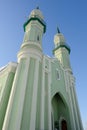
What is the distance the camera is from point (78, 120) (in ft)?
56.4

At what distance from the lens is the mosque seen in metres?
11.7

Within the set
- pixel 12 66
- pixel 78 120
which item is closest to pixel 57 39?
pixel 12 66

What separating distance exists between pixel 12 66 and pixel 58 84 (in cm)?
603

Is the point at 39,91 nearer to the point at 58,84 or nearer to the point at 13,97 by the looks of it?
the point at 13,97

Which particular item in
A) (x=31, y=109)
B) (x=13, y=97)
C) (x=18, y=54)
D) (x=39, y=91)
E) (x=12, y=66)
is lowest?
(x=31, y=109)

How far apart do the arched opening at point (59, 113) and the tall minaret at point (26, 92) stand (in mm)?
4519

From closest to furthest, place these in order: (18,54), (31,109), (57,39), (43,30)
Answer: (31,109)
(18,54)
(43,30)
(57,39)

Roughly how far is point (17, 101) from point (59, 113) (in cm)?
704

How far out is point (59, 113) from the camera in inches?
677

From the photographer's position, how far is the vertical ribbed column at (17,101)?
10805mm

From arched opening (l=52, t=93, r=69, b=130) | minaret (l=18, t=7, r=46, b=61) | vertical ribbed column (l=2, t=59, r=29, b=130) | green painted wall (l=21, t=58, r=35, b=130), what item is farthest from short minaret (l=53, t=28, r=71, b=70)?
vertical ribbed column (l=2, t=59, r=29, b=130)

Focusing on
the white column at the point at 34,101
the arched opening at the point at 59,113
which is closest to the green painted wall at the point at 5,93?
the white column at the point at 34,101

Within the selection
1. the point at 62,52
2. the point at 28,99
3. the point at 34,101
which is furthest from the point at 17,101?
the point at 62,52

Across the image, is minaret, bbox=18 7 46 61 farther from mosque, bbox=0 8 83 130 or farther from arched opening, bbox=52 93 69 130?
arched opening, bbox=52 93 69 130
